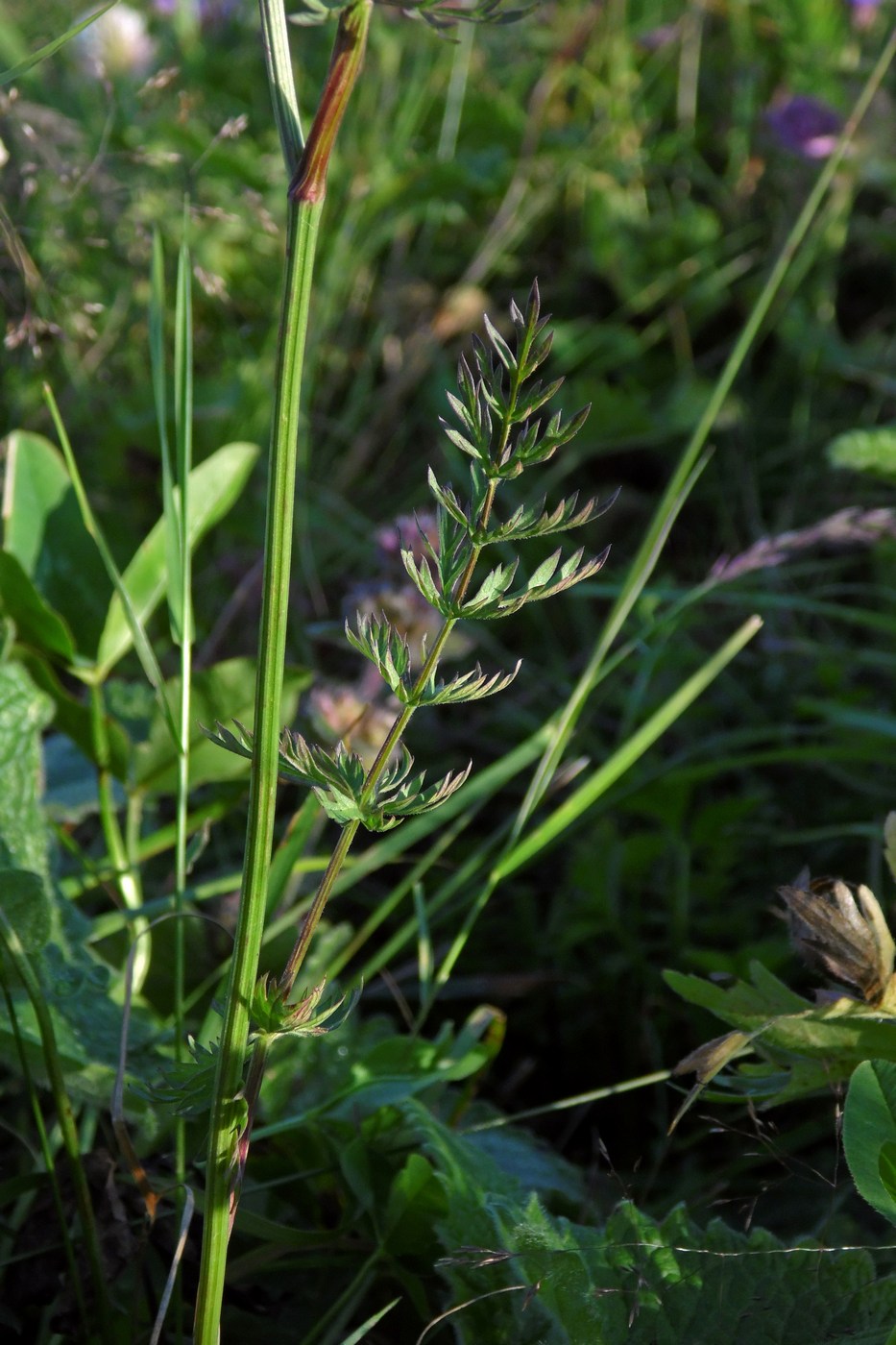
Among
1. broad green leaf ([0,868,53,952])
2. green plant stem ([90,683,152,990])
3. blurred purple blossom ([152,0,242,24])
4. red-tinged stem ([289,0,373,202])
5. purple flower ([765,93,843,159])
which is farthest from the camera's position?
blurred purple blossom ([152,0,242,24])

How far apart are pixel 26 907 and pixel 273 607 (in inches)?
13.3

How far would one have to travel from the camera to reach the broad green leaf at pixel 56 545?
1085 mm

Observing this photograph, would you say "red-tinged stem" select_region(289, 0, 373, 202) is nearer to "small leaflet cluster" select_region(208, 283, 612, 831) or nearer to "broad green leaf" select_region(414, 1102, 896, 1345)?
"small leaflet cluster" select_region(208, 283, 612, 831)

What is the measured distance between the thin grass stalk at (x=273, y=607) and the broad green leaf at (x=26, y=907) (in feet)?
0.72

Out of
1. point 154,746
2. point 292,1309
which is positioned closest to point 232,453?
point 154,746

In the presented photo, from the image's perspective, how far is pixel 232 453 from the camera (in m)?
1.10

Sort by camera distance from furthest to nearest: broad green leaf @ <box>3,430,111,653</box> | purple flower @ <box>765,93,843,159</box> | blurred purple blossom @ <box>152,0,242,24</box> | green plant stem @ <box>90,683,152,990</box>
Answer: blurred purple blossom @ <box>152,0,242,24</box>, purple flower @ <box>765,93,843,159</box>, broad green leaf @ <box>3,430,111,653</box>, green plant stem @ <box>90,683,152,990</box>

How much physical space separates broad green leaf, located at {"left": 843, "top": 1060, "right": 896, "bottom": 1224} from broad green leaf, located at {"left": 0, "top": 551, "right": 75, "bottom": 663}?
0.67m

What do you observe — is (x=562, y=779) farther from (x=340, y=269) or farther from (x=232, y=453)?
(x=340, y=269)

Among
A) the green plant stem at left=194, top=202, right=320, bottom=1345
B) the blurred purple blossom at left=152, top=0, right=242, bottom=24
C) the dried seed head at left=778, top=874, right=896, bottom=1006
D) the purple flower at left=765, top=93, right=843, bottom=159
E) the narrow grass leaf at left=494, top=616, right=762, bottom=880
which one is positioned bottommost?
the narrow grass leaf at left=494, top=616, right=762, bottom=880

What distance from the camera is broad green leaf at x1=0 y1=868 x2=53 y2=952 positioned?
0.69 meters

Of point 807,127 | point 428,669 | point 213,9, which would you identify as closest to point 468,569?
point 428,669

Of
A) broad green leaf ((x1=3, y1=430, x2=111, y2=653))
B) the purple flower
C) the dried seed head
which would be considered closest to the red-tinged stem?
the dried seed head

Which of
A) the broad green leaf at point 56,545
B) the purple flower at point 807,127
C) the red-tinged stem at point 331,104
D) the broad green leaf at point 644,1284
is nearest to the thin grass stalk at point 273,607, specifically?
the red-tinged stem at point 331,104
